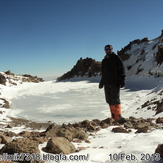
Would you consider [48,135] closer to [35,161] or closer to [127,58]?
[35,161]

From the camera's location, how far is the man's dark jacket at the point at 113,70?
7.27 m

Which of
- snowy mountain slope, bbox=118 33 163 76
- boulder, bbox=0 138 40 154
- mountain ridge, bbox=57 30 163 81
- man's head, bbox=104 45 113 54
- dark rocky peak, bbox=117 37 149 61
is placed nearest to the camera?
boulder, bbox=0 138 40 154

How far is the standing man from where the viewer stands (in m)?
7.28

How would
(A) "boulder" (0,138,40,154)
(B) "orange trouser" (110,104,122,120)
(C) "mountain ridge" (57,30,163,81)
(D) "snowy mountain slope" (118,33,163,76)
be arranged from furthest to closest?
(D) "snowy mountain slope" (118,33,163,76)
(C) "mountain ridge" (57,30,163,81)
(B) "orange trouser" (110,104,122,120)
(A) "boulder" (0,138,40,154)

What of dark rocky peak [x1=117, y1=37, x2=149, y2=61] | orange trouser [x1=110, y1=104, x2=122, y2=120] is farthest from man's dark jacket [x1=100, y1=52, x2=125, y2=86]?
dark rocky peak [x1=117, y1=37, x2=149, y2=61]

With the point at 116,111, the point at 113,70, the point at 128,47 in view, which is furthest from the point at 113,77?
the point at 128,47

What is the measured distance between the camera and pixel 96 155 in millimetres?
3158

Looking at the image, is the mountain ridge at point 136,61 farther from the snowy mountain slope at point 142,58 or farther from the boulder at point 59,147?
the boulder at point 59,147

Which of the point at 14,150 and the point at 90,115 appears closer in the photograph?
the point at 14,150

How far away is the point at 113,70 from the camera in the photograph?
7.40 metres

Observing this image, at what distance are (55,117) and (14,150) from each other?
876 cm

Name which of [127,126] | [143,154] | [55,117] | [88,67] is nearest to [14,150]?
[143,154]

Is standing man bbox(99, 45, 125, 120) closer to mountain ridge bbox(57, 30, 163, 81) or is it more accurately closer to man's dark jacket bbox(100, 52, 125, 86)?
man's dark jacket bbox(100, 52, 125, 86)

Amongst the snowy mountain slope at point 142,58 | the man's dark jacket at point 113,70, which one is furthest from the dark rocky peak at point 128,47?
the man's dark jacket at point 113,70
